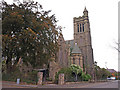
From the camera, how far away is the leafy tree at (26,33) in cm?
1698

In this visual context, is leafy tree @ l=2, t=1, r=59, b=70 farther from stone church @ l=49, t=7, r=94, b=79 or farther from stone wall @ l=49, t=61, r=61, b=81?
stone church @ l=49, t=7, r=94, b=79

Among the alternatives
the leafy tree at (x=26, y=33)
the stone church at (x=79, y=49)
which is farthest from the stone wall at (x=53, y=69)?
the leafy tree at (x=26, y=33)

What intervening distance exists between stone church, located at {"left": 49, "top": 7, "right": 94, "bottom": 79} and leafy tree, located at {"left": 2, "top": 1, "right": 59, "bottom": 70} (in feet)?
42.1

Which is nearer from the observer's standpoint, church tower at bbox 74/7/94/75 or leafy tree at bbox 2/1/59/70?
leafy tree at bbox 2/1/59/70

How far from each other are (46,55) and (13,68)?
5.95 m

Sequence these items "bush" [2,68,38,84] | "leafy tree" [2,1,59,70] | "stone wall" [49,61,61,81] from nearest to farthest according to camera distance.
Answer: "leafy tree" [2,1,59,70]
"bush" [2,68,38,84]
"stone wall" [49,61,61,81]

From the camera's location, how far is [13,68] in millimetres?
20750

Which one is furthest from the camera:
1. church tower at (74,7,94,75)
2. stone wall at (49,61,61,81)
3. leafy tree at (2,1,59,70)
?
church tower at (74,7,94,75)

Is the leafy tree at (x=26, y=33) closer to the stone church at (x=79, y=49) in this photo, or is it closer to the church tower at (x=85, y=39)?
the stone church at (x=79, y=49)

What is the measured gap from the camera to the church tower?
171ft

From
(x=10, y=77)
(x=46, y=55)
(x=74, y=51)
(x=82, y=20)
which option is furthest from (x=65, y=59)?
(x=82, y=20)

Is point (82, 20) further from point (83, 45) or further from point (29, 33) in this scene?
point (29, 33)

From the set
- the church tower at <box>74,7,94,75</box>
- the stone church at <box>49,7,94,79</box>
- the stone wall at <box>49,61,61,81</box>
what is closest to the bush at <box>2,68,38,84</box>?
the stone wall at <box>49,61,61,81</box>

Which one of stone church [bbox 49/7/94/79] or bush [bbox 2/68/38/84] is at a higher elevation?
stone church [bbox 49/7/94/79]
